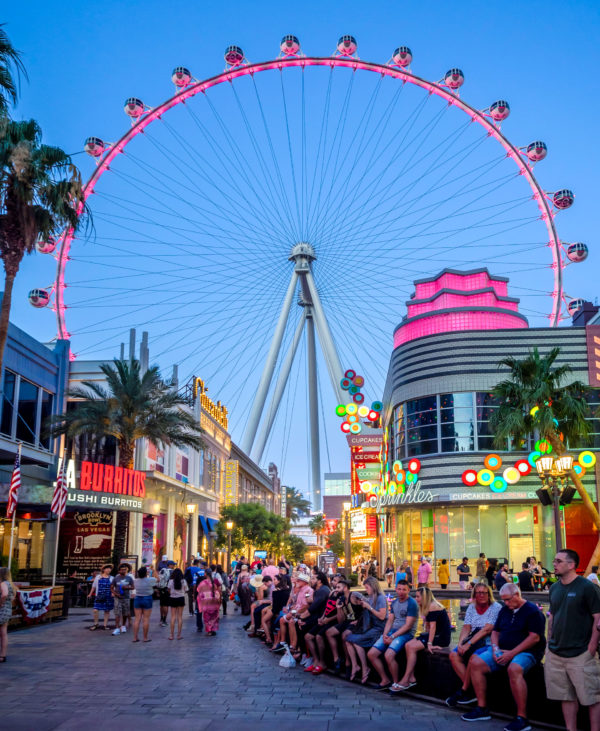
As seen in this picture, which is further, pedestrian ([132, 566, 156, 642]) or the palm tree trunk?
the palm tree trunk

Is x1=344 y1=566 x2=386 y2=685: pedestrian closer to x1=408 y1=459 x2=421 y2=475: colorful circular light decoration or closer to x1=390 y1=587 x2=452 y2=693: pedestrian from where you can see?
x1=390 y1=587 x2=452 y2=693: pedestrian

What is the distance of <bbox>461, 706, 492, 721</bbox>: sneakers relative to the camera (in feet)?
31.4

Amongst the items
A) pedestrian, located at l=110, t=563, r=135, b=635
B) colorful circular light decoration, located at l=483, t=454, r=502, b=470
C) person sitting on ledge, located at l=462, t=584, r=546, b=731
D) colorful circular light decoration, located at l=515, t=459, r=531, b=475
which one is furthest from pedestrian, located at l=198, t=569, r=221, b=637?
colorful circular light decoration, located at l=483, t=454, r=502, b=470

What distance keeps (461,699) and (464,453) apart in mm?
30253

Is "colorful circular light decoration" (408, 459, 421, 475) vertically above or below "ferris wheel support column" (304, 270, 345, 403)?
below

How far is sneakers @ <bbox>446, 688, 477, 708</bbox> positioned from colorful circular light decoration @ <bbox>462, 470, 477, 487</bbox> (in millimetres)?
27998

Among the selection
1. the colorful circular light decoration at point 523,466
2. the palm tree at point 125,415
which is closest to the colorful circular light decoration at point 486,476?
the colorful circular light decoration at point 523,466

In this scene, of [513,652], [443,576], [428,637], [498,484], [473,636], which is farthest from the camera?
[498,484]

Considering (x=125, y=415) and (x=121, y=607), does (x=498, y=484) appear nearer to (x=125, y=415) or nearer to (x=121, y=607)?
(x=125, y=415)

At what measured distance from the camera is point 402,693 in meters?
11.3

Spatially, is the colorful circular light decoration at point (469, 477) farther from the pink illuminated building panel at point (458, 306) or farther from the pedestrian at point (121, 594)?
the pedestrian at point (121, 594)

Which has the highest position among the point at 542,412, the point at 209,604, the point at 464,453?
the point at 542,412

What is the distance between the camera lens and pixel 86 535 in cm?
3700

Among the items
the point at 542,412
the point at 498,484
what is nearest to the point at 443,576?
the point at 498,484
